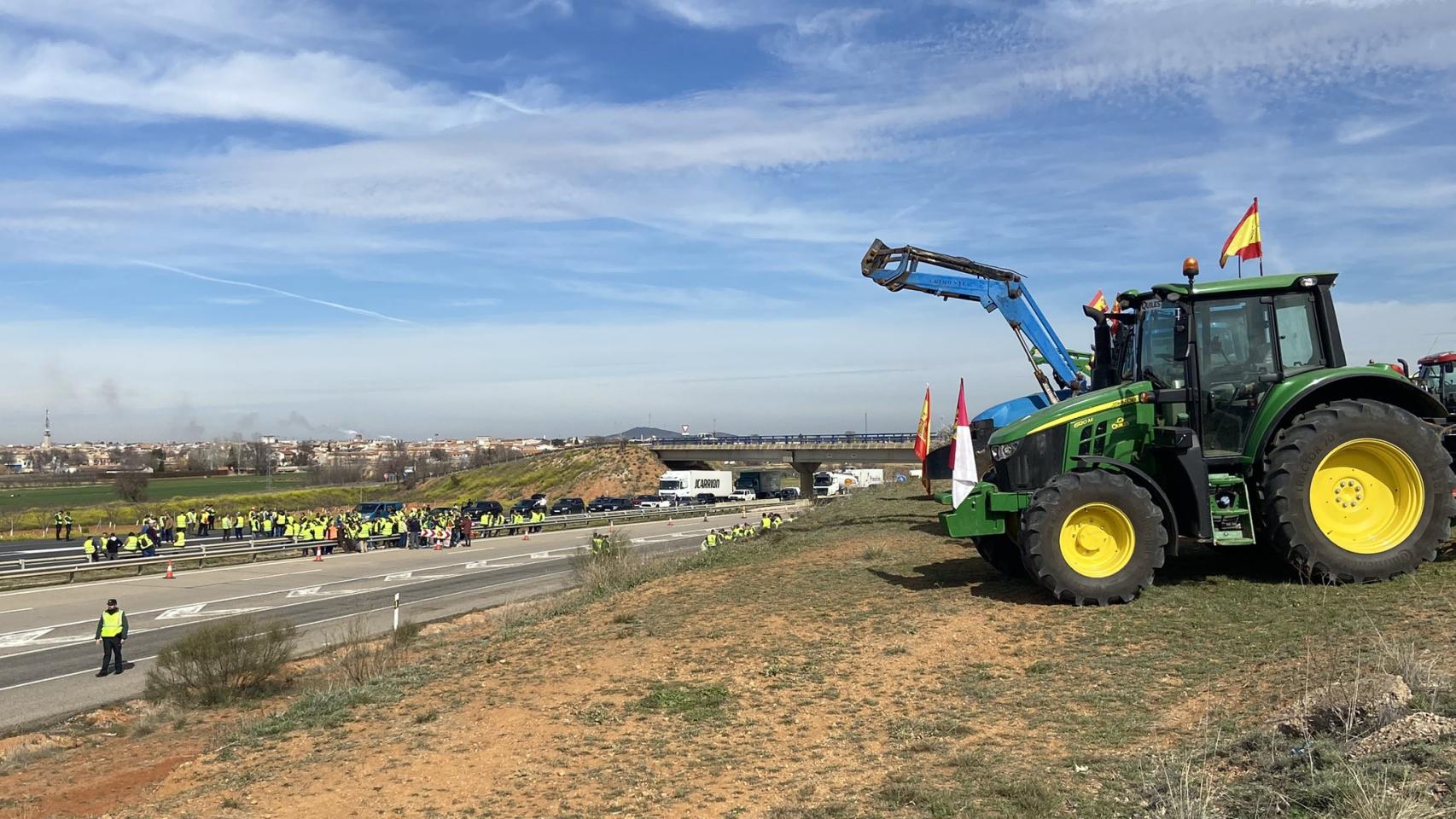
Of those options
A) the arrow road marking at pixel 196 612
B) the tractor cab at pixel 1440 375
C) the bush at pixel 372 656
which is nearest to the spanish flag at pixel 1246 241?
the tractor cab at pixel 1440 375

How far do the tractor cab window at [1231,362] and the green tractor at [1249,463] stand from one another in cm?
1

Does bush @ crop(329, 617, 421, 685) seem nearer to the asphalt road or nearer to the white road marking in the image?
the asphalt road

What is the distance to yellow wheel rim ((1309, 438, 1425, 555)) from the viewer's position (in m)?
10.2

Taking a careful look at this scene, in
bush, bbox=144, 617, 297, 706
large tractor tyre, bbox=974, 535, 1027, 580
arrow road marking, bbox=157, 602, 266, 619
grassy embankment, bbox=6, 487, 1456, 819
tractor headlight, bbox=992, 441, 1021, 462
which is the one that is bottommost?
arrow road marking, bbox=157, 602, 266, 619

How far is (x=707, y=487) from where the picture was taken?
2972 inches

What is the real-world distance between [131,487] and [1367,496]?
3805 inches

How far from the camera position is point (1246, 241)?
13297 mm

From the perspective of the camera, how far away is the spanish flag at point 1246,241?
13.2 m

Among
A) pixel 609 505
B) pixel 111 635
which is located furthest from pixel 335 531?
pixel 609 505

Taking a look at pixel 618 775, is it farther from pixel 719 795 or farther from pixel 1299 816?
pixel 1299 816

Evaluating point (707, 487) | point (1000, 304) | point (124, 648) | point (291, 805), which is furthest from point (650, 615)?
point (707, 487)

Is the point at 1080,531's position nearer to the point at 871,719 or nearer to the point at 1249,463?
the point at 1249,463

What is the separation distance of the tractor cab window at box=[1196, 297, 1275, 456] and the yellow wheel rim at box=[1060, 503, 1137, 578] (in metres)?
1.33

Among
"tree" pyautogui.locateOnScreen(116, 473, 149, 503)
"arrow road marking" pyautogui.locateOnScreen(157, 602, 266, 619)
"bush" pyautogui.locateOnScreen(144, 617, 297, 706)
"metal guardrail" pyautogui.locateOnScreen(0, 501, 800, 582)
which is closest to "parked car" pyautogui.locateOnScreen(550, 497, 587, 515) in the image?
"metal guardrail" pyautogui.locateOnScreen(0, 501, 800, 582)
